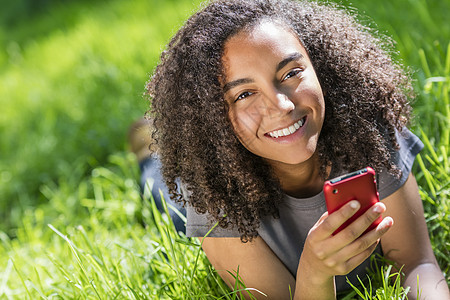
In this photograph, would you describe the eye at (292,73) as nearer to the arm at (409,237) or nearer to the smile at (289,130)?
the smile at (289,130)

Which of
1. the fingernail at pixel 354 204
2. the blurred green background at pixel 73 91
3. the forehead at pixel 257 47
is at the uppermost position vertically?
the forehead at pixel 257 47

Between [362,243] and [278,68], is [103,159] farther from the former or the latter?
[362,243]

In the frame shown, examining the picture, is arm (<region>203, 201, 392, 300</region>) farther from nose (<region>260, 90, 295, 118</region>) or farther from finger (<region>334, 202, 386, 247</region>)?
nose (<region>260, 90, 295, 118</region>)

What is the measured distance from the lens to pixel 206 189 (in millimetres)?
1811

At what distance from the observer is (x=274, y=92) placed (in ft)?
5.36

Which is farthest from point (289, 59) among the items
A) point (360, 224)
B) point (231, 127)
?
point (360, 224)

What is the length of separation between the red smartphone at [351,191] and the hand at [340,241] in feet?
0.06

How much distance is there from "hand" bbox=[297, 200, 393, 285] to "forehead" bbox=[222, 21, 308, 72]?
48 centimetres

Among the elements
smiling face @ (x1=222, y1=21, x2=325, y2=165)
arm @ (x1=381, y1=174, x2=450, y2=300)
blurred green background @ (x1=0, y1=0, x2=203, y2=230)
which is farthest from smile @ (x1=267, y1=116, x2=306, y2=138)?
blurred green background @ (x1=0, y1=0, x2=203, y2=230)

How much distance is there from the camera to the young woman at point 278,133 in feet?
5.46

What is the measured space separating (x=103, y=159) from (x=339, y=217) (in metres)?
2.52

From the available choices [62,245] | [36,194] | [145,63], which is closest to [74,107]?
[145,63]

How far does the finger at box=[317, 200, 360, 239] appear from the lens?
1401mm

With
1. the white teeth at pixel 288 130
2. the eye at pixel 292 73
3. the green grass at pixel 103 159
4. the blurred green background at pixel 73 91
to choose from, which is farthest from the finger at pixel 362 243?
the blurred green background at pixel 73 91
